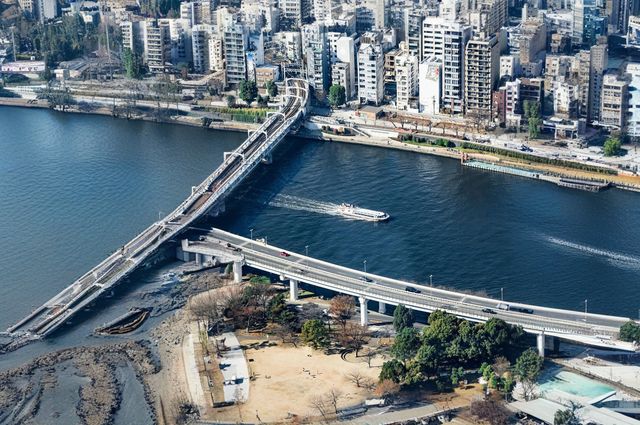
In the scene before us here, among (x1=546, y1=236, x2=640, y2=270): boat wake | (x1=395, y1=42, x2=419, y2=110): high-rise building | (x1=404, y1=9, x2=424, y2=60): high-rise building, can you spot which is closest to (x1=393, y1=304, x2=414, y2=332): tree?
(x1=546, y1=236, x2=640, y2=270): boat wake

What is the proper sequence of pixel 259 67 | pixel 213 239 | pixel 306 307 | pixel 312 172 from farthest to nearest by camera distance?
pixel 259 67
pixel 312 172
pixel 213 239
pixel 306 307

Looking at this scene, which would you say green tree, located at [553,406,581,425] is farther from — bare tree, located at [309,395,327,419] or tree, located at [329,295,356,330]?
tree, located at [329,295,356,330]

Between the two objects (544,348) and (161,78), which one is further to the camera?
(161,78)

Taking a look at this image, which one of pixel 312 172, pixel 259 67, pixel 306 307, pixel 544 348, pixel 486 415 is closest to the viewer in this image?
pixel 486 415

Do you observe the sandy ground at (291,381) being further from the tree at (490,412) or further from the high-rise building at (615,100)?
the high-rise building at (615,100)

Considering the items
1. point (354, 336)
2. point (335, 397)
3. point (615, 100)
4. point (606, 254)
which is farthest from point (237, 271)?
point (615, 100)

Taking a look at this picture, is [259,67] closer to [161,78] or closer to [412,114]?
[161,78]

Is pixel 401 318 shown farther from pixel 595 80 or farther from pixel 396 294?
pixel 595 80

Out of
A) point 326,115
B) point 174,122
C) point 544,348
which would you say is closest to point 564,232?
point 544,348
